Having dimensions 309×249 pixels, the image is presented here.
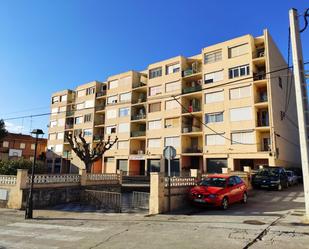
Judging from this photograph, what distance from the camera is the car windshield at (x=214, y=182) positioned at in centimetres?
1302

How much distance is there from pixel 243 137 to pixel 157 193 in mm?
21974

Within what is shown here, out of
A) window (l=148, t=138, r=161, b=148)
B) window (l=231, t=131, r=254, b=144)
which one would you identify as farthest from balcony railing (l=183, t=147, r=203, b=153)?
window (l=231, t=131, r=254, b=144)

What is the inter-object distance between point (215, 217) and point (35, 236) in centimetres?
658

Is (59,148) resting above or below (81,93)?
below

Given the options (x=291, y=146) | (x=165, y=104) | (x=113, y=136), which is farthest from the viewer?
(x=113, y=136)

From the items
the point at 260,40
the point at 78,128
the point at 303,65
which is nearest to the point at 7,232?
the point at 303,65

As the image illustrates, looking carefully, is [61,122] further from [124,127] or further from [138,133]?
[138,133]

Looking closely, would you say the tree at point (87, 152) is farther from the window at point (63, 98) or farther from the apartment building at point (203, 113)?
the window at point (63, 98)

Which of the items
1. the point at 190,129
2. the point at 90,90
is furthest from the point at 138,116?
the point at 90,90

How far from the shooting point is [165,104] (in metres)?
39.6

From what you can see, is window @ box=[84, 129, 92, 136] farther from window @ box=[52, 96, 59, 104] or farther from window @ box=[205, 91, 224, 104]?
window @ box=[205, 91, 224, 104]

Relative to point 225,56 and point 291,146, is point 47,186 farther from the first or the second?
point 291,146

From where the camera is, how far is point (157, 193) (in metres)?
11.9

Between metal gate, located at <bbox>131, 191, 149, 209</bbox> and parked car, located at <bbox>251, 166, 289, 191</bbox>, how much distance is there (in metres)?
10.3
